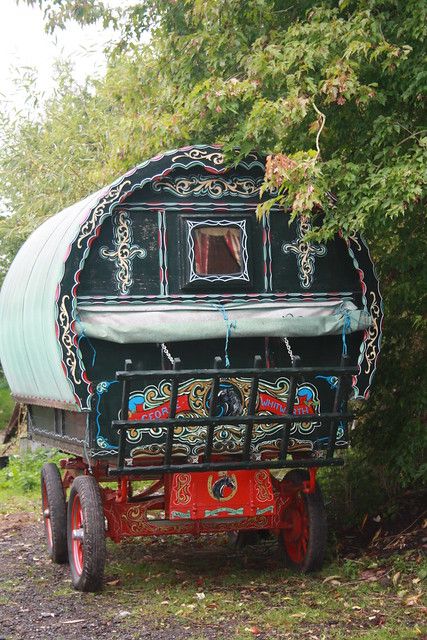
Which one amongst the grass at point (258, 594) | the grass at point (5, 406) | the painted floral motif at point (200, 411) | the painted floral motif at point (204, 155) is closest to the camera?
the grass at point (258, 594)

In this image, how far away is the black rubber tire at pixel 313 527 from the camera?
8414 mm

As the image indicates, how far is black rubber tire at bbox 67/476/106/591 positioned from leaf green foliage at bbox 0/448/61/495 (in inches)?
272

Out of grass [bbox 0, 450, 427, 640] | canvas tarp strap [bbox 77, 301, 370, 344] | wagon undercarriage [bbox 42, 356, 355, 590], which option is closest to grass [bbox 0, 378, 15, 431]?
grass [bbox 0, 450, 427, 640]

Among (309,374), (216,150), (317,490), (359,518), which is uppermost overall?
(216,150)

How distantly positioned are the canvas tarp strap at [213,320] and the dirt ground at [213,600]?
189 centimetres

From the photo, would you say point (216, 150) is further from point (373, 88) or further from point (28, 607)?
point (28, 607)

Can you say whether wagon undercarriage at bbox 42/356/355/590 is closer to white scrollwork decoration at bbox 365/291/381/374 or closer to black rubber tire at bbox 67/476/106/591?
Answer: black rubber tire at bbox 67/476/106/591

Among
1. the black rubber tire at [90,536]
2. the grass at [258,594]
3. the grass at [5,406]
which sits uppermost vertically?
the black rubber tire at [90,536]

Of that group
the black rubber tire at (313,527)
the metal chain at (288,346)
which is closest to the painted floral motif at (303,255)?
the metal chain at (288,346)

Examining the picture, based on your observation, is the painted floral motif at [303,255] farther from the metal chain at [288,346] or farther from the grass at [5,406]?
the grass at [5,406]

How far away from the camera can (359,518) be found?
1010 centimetres

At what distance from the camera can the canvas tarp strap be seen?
305 inches

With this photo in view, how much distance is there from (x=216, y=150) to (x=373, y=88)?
50.0 inches

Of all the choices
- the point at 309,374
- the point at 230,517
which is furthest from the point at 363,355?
the point at 230,517
